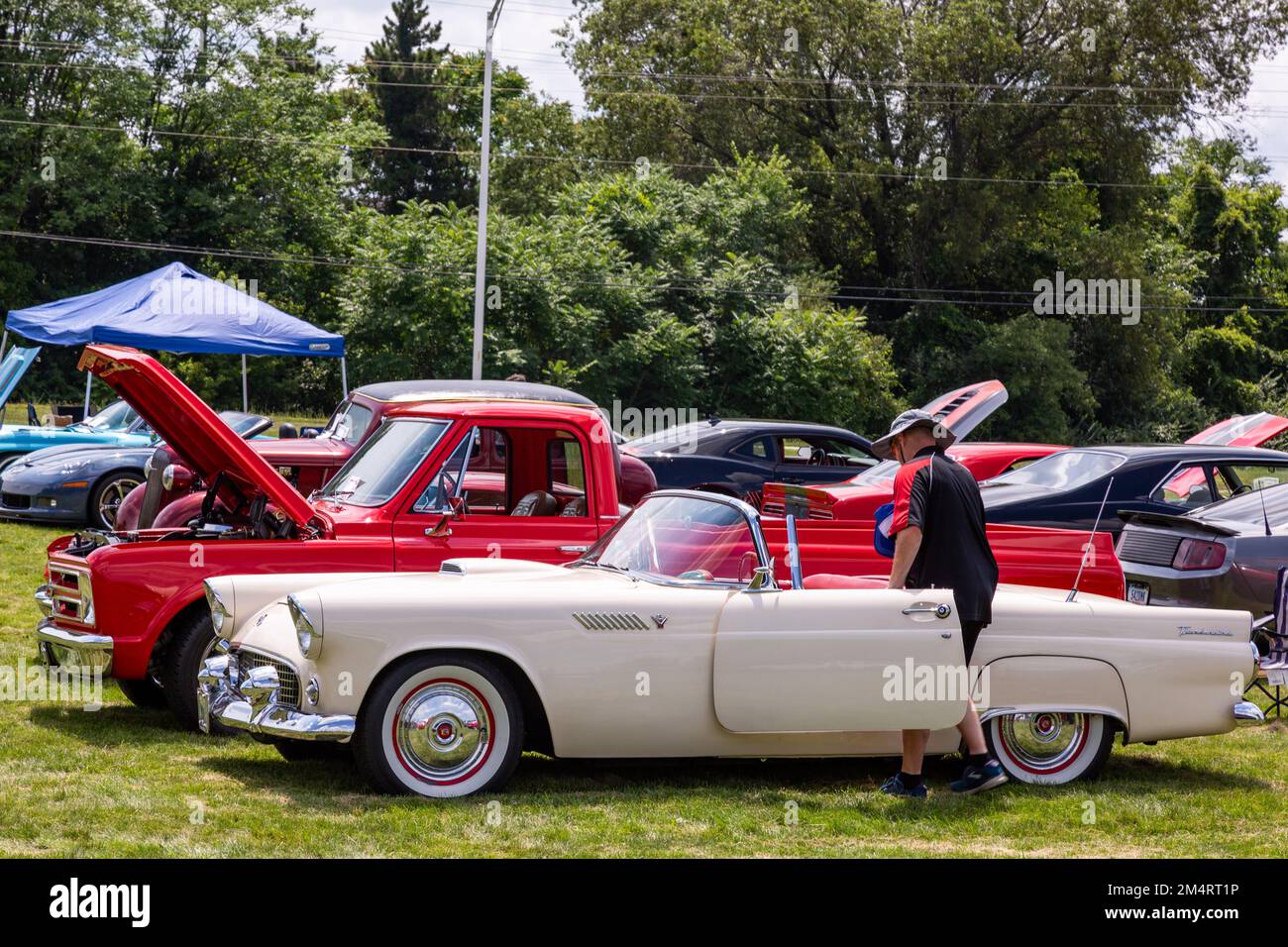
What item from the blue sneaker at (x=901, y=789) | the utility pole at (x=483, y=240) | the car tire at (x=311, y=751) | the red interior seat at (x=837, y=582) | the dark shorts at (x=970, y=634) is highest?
the utility pole at (x=483, y=240)

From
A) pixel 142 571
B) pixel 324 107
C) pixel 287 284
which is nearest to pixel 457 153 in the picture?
pixel 324 107

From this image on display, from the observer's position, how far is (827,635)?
6621mm

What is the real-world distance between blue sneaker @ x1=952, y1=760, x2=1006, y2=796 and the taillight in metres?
4.26

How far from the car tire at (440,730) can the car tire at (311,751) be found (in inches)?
39.2

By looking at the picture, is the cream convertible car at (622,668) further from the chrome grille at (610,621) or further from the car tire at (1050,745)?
the car tire at (1050,745)

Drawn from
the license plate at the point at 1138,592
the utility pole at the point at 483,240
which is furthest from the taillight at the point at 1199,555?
the utility pole at the point at 483,240

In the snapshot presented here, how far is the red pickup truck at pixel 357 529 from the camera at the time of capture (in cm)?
794

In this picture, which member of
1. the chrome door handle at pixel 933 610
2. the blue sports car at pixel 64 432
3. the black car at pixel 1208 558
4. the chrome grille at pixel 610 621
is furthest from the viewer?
the blue sports car at pixel 64 432

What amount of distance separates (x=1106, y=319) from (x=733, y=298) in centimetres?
1521

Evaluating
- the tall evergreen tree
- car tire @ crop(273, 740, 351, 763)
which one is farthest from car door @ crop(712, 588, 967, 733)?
the tall evergreen tree

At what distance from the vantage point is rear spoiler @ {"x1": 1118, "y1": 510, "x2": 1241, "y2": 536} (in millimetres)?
10438

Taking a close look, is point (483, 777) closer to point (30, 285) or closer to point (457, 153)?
point (30, 285)

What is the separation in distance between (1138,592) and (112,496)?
1117cm

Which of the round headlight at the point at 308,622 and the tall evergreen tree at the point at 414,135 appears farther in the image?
the tall evergreen tree at the point at 414,135
